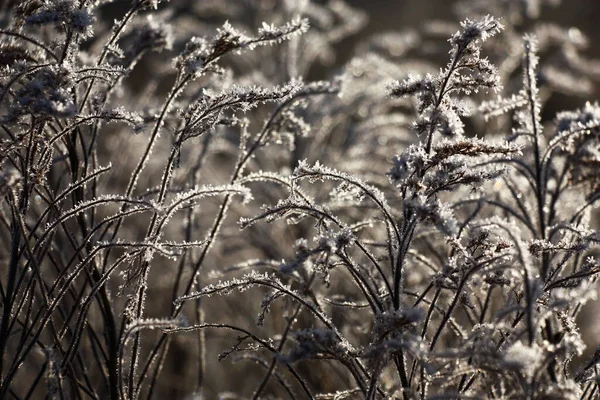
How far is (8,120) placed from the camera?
175 cm

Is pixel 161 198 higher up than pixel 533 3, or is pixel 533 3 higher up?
pixel 533 3

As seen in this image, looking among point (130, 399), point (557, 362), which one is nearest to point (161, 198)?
point (130, 399)

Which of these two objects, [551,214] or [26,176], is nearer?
[26,176]

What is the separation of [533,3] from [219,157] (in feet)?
14.0

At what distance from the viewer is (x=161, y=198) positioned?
82.0 inches

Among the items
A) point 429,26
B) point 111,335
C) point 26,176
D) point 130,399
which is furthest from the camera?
point 429,26

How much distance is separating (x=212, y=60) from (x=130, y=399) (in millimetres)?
1075

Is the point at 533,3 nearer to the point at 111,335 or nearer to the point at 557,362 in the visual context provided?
the point at 557,362

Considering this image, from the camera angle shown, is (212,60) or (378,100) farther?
(378,100)

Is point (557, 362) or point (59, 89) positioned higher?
point (59, 89)

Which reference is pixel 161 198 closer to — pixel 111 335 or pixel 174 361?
pixel 111 335

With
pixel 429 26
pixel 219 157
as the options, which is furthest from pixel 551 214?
pixel 219 157

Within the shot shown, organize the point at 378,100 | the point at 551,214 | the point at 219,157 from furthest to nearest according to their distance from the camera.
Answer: the point at 219,157 < the point at 378,100 < the point at 551,214

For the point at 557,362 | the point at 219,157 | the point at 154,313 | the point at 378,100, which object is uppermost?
the point at 219,157
